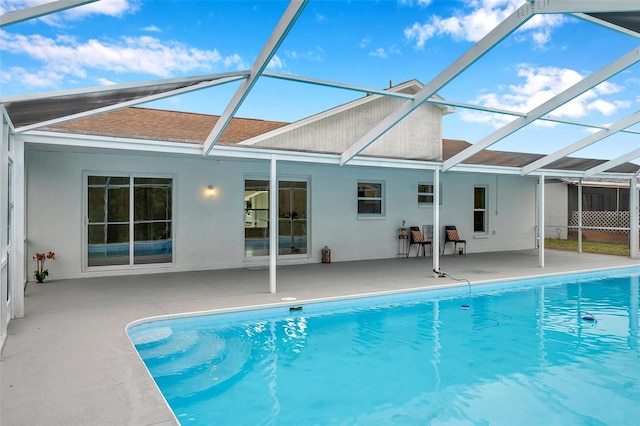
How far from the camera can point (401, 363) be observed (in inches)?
200

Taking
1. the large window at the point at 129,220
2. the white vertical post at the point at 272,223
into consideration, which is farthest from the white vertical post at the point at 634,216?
the large window at the point at 129,220

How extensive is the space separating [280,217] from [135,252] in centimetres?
364

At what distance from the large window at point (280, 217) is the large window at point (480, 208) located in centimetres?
642

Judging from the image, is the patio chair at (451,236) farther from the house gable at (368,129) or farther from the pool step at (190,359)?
the pool step at (190,359)

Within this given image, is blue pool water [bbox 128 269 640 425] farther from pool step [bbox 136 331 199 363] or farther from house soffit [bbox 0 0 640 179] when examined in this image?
house soffit [bbox 0 0 640 179]

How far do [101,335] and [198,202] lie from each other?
523 centimetres

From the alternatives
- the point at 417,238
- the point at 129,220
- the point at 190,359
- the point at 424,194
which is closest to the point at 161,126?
the point at 129,220

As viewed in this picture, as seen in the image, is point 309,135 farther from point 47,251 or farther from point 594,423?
point 594,423

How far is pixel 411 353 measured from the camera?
213 inches

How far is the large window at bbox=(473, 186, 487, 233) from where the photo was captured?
1453cm

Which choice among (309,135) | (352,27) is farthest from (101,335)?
(352,27)

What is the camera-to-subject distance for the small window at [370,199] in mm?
12281

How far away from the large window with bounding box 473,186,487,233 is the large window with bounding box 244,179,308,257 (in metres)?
6.42

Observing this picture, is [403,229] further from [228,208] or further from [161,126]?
[161,126]
